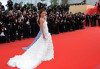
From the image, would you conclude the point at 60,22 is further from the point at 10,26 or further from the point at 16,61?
the point at 16,61

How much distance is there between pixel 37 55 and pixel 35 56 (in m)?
0.07

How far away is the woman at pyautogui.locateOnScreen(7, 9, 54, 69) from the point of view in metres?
3.83

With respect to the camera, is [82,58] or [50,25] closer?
[82,58]

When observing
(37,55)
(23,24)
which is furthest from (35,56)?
(23,24)

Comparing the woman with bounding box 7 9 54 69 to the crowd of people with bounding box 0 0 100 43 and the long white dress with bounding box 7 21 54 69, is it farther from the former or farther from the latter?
the crowd of people with bounding box 0 0 100 43

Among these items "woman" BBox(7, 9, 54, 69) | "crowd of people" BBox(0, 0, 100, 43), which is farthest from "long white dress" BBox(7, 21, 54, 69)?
"crowd of people" BBox(0, 0, 100, 43)

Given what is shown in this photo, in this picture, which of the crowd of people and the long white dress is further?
the crowd of people

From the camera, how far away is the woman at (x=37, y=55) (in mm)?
3827

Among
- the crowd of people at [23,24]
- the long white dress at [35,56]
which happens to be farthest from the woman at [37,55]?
the crowd of people at [23,24]

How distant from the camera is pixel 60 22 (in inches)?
427

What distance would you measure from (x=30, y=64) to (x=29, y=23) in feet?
17.0

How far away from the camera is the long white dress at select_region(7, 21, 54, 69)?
12.4 feet

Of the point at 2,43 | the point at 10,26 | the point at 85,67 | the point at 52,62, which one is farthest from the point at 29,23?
the point at 85,67

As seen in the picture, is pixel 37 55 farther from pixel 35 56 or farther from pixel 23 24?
pixel 23 24
